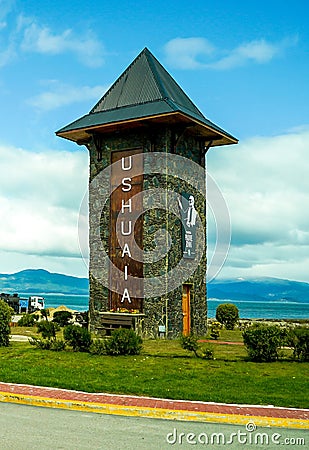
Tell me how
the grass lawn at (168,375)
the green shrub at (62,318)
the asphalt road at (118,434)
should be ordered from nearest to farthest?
1. the asphalt road at (118,434)
2. the grass lawn at (168,375)
3. the green shrub at (62,318)

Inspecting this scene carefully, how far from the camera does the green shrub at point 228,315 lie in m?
25.8

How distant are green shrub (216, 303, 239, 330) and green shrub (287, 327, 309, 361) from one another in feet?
39.5

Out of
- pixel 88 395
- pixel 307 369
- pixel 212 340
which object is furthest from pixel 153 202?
pixel 88 395

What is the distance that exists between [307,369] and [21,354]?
6628 millimetres

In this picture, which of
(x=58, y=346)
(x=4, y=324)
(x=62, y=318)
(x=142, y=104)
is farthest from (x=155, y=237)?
(x=62, y=318)

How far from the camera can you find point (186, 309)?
68.0ft

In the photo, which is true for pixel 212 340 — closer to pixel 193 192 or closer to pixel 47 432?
pixel 193 192

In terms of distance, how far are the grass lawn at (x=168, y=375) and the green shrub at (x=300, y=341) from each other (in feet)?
1.22

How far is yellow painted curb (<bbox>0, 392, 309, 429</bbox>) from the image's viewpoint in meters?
8.08

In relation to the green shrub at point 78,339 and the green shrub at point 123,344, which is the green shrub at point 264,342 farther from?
the green shrub at point 78,339

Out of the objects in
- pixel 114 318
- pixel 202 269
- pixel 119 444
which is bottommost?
pixel 119 444

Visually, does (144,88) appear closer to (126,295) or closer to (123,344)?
(126,295)

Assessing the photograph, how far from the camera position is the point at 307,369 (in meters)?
12.6

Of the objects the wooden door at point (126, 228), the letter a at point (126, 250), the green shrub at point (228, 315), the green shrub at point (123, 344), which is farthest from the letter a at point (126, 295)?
the green shrub at point (228, 315)
